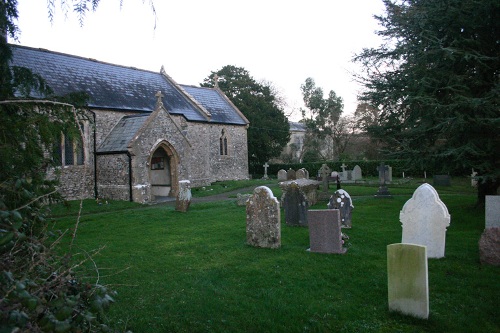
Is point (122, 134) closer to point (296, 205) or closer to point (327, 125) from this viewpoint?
point (296, 205)

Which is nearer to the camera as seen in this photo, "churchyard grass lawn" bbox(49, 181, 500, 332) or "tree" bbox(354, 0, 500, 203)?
"churchyard grass lawn" bbox(49, 181, 500, 332)

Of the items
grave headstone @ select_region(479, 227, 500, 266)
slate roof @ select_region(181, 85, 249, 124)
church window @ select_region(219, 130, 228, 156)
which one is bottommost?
grave headstone @ select_region(479, 227, 500, 266)

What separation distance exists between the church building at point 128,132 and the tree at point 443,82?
10.7m

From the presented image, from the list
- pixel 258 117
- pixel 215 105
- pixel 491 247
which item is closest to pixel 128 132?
pixel 215 105

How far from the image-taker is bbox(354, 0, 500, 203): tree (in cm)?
1041

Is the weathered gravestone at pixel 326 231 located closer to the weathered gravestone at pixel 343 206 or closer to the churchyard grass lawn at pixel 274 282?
the churchyard grass lawn at pixel 274 282

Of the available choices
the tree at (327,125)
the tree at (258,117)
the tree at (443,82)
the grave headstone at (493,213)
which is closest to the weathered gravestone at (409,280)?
the grave headstone at (493,213)

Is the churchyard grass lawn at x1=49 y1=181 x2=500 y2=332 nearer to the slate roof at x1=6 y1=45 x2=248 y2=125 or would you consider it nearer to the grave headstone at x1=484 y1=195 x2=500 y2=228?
the grave headstone at x1=484 y1=195 x2=500 y2=228

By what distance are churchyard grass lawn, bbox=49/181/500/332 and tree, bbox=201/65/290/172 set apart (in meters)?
28.9

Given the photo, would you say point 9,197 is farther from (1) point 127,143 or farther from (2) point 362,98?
(1) point 127,143

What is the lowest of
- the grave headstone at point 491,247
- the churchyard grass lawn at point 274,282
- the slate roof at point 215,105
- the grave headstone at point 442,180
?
the churchyard grass lawn at point 274,282

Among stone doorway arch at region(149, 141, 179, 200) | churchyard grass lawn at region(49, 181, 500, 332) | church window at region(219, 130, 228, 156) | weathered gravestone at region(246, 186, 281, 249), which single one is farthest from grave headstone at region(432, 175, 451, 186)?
weathered gravestone at region(246, 186, 281, 249)

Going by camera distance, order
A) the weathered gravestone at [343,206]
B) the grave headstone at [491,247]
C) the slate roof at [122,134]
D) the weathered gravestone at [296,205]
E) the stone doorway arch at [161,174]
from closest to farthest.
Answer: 1. the grave headstone at [491,247]
2. the weathered gravestone at [343,206]
3. the weathered gravestone at [296,205]
4. the slate roof at [122,134]
5. the stone doorway arch at [161,174]

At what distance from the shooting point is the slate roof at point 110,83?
61.3 feet
